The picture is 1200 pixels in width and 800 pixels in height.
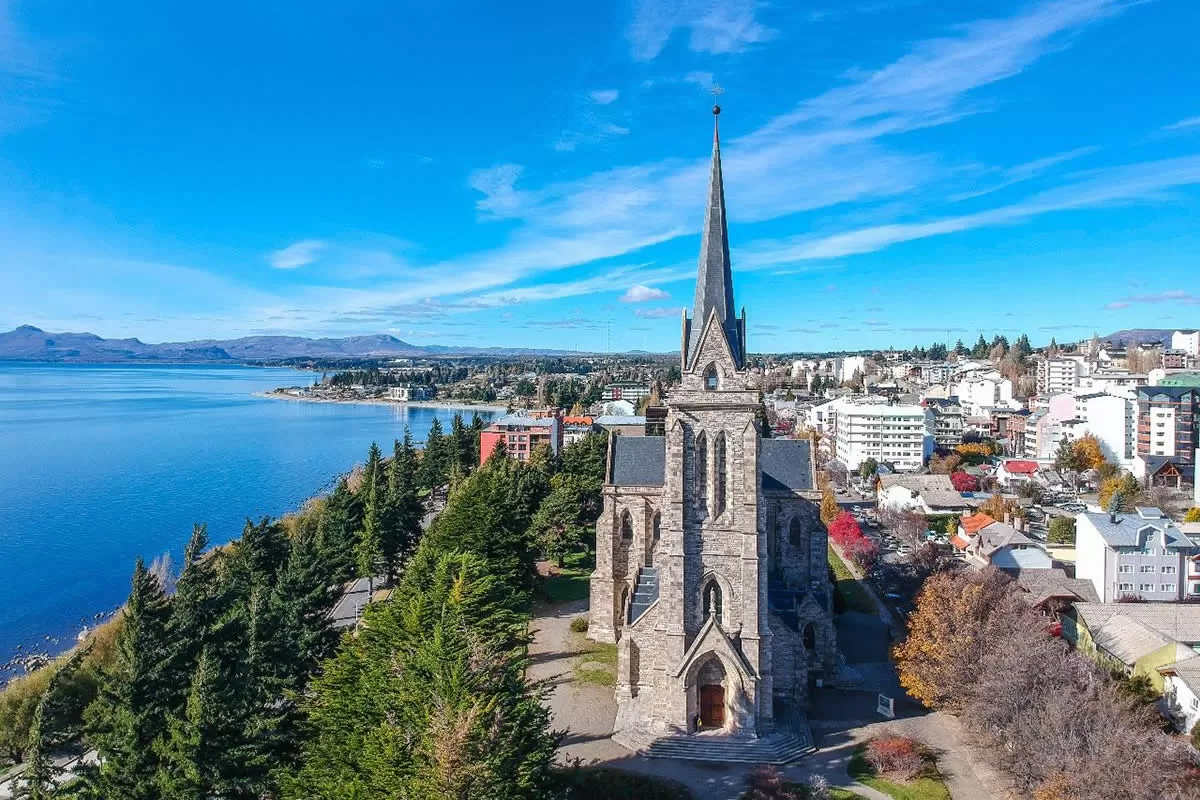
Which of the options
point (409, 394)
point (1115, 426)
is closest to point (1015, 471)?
point (1115, 426)

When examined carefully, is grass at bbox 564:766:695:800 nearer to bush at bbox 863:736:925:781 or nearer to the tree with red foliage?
bush at bbox 863:736:925:781

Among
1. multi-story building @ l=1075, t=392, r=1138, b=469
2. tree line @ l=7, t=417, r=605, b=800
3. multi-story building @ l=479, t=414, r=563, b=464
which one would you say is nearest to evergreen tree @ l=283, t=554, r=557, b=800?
tree line @ l=7, t=417, r=605, b=800

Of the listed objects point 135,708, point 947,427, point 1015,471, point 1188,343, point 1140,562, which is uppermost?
point 1188,343

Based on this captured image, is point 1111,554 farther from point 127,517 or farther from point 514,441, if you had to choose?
point 127,517

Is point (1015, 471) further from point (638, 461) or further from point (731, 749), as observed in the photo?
point (731, 749)

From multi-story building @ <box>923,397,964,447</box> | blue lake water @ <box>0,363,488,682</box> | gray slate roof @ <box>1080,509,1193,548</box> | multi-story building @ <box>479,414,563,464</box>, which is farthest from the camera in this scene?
multi-story building @ <box>923,397,964,447</box>

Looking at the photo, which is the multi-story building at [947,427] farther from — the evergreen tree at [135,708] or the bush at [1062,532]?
the evergreen tree at [135,708]

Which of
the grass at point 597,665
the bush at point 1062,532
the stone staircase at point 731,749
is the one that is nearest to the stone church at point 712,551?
the stone staircase at point 731,749

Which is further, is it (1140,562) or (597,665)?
(1140,562)
